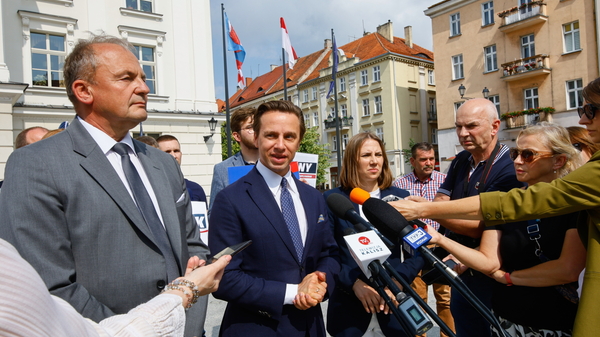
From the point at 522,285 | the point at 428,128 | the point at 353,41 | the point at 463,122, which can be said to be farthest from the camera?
the point at 353,41

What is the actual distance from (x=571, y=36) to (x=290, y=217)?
1014 inches

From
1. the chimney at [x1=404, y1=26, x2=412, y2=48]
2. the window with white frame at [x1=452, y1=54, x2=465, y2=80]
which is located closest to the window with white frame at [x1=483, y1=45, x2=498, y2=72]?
the window with white frame at [x1=452, y1=54, x2=465, y2=80]

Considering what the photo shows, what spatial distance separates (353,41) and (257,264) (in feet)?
152

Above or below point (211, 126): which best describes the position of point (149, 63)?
above

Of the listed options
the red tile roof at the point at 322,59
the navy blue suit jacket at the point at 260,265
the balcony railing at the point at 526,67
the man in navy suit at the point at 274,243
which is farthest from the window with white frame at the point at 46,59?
the red tile roof at the point at 322,59

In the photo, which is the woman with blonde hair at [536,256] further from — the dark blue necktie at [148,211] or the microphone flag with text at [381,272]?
the dark blue necktie at [148,211]

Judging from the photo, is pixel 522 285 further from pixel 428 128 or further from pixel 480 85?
pixel 428 128

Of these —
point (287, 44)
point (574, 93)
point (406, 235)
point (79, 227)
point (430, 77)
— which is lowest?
point (406, 235)

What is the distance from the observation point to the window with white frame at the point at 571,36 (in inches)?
850

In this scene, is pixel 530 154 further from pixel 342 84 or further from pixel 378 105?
pixel 342 84

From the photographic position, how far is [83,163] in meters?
1.66

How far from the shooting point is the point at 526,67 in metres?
23.0

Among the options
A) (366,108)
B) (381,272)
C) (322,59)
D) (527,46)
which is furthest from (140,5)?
(322,59)

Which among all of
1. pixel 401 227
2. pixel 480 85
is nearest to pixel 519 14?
pixel 480 85
